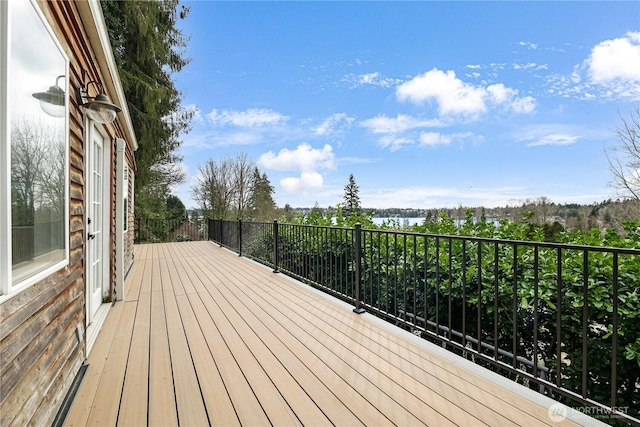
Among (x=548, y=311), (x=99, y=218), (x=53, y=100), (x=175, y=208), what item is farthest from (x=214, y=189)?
(x=548, y=311)

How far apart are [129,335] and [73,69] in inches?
82.0

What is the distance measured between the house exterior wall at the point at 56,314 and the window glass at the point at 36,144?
0.13 m

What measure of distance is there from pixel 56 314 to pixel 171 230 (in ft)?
43.7

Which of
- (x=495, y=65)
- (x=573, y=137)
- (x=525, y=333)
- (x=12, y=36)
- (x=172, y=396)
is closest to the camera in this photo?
(x=12, y=36)

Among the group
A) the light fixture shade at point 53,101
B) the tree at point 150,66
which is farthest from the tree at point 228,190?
the light fixture shade at point 53,101

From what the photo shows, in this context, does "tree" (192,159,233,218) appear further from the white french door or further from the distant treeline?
the white french door

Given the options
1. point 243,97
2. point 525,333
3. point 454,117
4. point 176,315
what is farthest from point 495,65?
point 176,315

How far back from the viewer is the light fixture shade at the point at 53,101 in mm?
1414

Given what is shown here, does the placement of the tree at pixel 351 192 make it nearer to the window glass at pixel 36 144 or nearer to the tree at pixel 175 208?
the tree at pixel 175 208

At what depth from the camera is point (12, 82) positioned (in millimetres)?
1091

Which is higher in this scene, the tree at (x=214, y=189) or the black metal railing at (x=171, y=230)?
the tree at (x=214, y=189)

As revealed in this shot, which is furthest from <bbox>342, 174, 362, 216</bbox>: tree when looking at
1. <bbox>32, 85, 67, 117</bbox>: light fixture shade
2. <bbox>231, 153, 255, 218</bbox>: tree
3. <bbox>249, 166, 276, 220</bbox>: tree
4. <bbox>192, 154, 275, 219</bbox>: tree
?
<bbox>32, 85, 67, 117</bbox>: light fixture shade

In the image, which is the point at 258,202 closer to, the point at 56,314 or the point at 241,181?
the point at 241,181

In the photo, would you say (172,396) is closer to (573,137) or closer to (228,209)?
(228,209)
